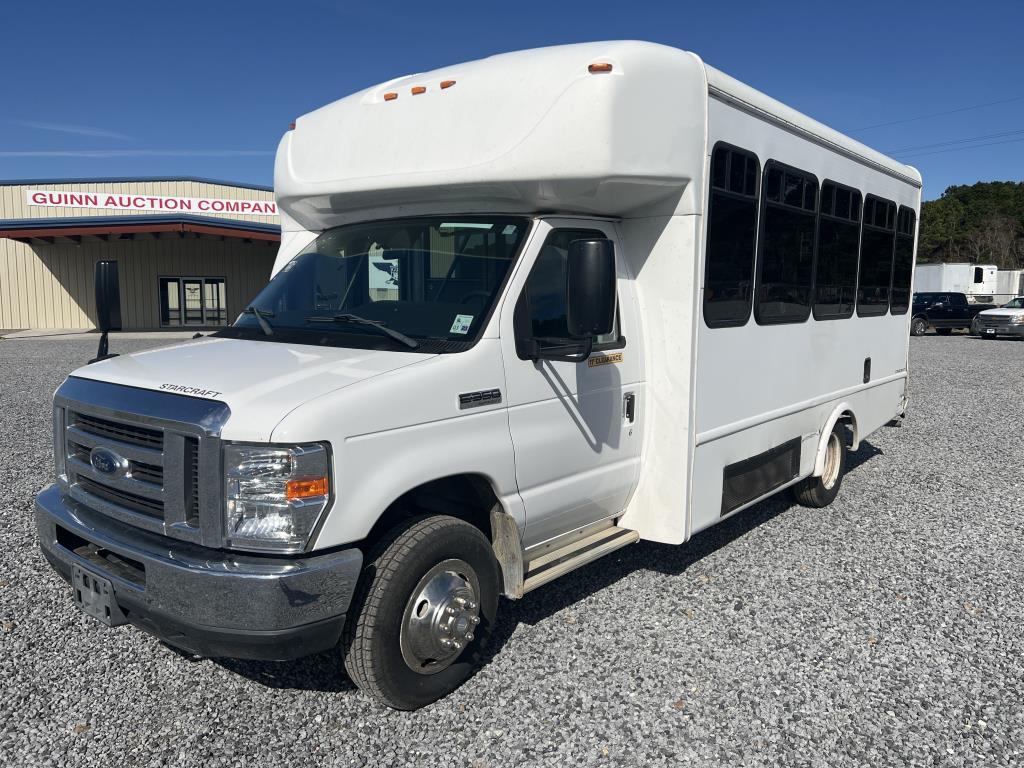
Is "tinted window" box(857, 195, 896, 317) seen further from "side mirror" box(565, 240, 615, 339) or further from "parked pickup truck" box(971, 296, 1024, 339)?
"parked pickup truck" box(971, 296, 1024, 339)

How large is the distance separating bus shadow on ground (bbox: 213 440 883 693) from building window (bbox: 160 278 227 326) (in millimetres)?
28037

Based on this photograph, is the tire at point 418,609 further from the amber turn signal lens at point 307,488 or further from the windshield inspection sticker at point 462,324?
the windshield inspection sticker at point 462,324

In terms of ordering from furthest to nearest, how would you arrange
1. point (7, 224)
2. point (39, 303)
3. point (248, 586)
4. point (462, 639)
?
point (39, 303) → point (7, 224) → point (462, 639) → point (248, 586)

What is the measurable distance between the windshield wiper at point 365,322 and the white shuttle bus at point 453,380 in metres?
0.02

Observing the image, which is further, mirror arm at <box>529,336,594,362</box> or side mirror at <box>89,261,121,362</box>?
side mirror at <box>89,261,121,362</box>

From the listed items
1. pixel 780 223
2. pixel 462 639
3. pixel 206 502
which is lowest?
pixel 462 639

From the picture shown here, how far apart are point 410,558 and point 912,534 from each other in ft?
14.7

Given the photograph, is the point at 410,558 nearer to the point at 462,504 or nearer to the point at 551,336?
the point at 462,504

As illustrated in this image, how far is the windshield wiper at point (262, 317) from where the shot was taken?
4.12 m

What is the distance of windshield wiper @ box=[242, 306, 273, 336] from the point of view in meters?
4.12

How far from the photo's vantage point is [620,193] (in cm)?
421

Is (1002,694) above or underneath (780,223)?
underneath

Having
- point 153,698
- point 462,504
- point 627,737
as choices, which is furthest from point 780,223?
point 153,698

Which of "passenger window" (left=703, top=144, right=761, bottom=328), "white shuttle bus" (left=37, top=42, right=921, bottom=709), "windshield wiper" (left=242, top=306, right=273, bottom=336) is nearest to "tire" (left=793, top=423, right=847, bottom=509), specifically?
"white shuttle bus" (left=37, top=42, right=921, bottom=709)
